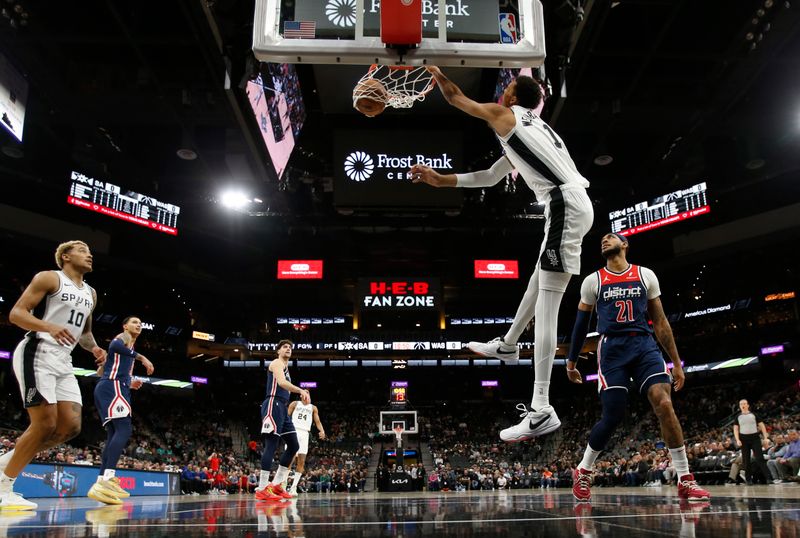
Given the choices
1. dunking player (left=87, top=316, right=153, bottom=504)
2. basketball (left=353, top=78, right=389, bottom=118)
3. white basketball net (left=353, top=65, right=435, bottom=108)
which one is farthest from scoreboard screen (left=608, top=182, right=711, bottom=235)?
dunking player (left=87, top=316, right=153, bottom=504)

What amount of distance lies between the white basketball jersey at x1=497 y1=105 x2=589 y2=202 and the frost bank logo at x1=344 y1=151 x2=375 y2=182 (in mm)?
8942

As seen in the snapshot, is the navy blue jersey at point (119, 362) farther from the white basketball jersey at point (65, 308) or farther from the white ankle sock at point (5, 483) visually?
the white ankle sock at point (5, 483)

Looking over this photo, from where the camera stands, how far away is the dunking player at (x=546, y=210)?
12.1 ft

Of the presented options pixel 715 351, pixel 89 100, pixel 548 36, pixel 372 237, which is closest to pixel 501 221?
pixel 372 237

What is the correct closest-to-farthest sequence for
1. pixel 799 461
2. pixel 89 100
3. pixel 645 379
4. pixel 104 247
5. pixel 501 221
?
pixel 645 379, pixel 799 461, pixel 89 100, pixel 501 221, pixel 104 247

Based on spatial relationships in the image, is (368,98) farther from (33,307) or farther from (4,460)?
(4,460)

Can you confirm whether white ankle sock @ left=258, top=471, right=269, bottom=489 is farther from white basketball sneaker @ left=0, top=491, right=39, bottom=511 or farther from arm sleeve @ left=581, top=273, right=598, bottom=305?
arm sleeve @ left=581, top=273, right=598, bottom=305

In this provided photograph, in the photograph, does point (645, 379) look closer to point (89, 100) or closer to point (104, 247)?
point (89, 100)

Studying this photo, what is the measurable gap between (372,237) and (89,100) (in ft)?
50.3

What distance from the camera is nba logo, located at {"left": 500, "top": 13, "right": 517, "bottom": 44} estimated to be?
4.86m

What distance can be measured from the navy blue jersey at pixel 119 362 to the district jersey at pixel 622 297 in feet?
17.4

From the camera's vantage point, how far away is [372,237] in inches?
1085

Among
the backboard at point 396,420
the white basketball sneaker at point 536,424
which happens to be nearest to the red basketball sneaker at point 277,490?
the white basketball sneaker at point 536,424

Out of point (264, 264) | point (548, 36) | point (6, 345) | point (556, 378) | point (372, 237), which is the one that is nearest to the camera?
point (548, 36)
